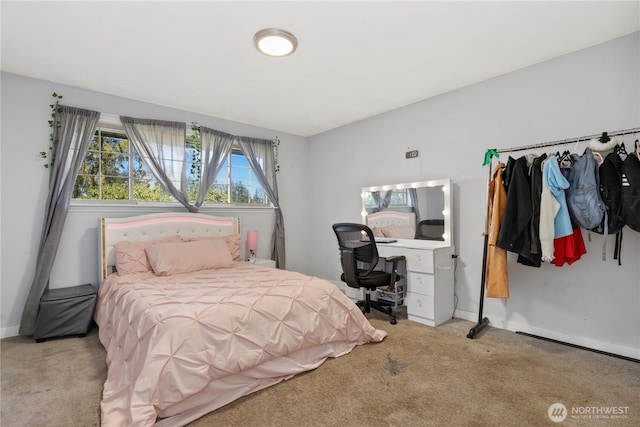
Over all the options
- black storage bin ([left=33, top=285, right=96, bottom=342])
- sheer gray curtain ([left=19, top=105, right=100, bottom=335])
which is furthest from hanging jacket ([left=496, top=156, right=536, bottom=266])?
sheer gray curtain ([left=19, top=105, right=100, bottom=335])

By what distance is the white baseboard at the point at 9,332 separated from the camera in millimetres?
3010

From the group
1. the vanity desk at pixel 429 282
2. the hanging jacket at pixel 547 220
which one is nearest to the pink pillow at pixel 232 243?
the vanity desk at pixel 429 282

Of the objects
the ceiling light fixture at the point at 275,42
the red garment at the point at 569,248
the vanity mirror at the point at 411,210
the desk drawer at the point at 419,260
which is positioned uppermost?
the ceiling light fixture at the point at 275,42

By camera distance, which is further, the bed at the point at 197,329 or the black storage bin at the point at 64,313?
the black storage bin at the point at 64,313

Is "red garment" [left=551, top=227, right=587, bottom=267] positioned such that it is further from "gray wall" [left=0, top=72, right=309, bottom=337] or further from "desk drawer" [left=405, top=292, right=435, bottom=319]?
"gray wall" [left=0, top=72, right=309, bottom=337]

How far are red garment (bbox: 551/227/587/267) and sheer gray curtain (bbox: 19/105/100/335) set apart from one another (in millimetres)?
4618

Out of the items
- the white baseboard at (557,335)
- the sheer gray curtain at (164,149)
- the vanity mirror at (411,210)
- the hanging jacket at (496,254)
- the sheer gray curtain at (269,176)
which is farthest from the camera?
the sheer gray curtain at (269,176)

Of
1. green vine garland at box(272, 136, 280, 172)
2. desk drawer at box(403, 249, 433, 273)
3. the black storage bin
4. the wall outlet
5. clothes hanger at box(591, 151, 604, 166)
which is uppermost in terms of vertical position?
green vine garland at box(272, 136, 280, 172)

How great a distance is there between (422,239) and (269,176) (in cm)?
250

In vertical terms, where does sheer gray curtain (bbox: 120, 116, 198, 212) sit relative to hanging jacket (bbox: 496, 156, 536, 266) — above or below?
above

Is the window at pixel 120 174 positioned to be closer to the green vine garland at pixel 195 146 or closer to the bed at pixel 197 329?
the green vine garland at pixel 195 146

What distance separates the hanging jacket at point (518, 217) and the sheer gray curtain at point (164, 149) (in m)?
3.53

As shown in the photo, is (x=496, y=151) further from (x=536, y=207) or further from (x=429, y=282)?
(x=429, y=282)

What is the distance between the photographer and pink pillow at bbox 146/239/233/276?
321cm
